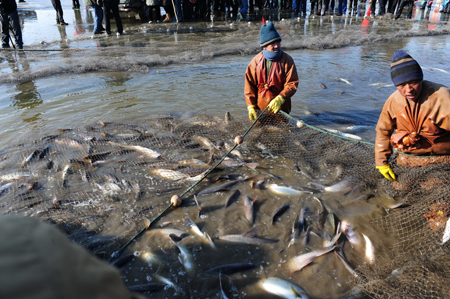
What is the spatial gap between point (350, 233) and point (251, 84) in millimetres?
3316

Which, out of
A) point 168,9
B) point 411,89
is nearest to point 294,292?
point 411,89

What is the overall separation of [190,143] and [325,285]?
3.40 m

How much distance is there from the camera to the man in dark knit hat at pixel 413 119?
341 cm

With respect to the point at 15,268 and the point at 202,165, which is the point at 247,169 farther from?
the point at 15,268

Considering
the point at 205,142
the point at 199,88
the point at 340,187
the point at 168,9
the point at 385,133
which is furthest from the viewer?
the point at 168,9

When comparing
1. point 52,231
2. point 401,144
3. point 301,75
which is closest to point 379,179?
point 401,144

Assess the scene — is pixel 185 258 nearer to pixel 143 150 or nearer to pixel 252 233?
pixel 252 233

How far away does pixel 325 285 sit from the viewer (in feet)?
9.52

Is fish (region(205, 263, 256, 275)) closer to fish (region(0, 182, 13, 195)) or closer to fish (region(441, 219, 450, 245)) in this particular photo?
fish (region(441, 219, 450, 245))

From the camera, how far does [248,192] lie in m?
4.27

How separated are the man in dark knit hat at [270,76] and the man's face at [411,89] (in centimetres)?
211

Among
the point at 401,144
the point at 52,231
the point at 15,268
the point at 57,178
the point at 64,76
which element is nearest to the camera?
the point at 15,268

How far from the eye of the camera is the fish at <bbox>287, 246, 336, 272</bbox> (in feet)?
10.1

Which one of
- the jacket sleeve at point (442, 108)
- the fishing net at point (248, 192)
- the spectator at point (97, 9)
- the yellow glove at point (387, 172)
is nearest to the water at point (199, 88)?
the fishing net at point (248, 192)
